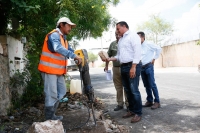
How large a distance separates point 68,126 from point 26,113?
4.51 feet

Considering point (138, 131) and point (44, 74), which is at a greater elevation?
point (44, 74)

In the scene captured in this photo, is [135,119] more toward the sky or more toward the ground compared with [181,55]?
more toward the ground

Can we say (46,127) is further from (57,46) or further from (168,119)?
(168,119)

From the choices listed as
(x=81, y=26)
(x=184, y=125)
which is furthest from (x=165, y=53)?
(x=184, y=125)

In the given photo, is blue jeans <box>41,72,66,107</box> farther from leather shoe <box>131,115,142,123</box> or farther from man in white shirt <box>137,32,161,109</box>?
man in white shirt <box>137,32,161,109</box>

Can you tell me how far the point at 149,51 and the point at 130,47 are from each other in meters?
1.10

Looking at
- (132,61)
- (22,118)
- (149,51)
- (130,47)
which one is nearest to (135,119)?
(132,61)

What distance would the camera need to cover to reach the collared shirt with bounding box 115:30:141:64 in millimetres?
3717

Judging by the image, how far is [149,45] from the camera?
479cm

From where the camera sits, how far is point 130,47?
383 centimetres

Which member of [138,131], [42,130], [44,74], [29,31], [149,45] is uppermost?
[29,31]

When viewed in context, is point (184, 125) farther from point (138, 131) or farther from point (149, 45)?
point (149, 45)

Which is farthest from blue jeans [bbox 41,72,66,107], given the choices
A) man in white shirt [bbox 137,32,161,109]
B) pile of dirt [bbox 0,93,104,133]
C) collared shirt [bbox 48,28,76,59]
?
man in white shirt [bbox 137,32,161,109]

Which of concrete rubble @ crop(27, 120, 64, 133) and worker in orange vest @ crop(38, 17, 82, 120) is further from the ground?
worker in orange vest @ crop(38, 17, 82, 120)
